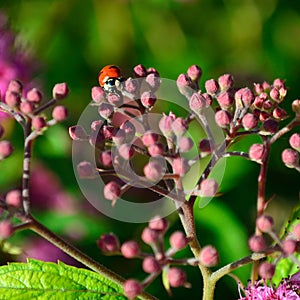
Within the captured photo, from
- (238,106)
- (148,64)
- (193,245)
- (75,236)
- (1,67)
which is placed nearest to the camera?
(193,245)

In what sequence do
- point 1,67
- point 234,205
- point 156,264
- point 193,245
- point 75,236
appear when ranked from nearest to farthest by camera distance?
point 156,264 → point 193,245 → point 75,236 → point 234,205 → point 1,67

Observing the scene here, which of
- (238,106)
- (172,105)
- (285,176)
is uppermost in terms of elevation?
(238,106)

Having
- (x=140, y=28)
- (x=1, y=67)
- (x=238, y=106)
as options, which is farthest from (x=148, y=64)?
(x=238, y=106)

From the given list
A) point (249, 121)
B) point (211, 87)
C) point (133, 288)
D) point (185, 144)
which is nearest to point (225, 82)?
point (211, 87)

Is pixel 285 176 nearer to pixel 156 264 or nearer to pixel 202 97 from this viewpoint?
pixel 202 97

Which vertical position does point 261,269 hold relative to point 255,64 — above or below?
above

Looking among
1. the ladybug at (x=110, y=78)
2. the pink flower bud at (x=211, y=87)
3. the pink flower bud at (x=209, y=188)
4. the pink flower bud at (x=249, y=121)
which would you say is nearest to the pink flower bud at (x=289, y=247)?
the pink flower bud at (x=209, y=188)

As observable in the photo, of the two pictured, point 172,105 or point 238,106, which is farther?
point 172,105
